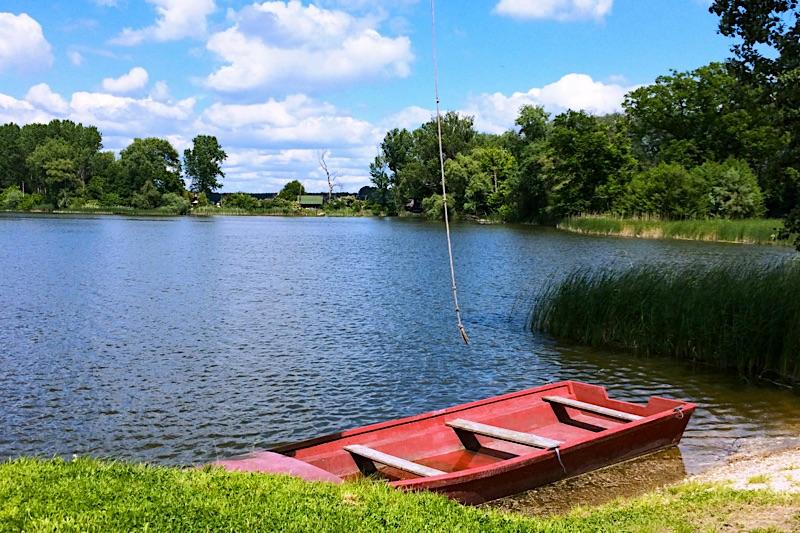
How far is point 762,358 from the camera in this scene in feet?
46.5

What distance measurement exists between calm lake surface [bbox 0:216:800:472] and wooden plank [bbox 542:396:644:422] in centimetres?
91

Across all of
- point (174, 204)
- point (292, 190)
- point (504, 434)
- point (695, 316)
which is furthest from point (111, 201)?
point (504, 434)

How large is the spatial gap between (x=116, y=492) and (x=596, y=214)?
219ft

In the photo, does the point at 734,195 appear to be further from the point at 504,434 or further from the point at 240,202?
the point at 240,202

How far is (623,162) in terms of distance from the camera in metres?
72.6

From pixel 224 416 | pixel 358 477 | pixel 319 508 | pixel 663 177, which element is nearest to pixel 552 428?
pixel 358 477

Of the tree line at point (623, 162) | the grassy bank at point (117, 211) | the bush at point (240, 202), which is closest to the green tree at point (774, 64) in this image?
the tree line at point (623, 162)

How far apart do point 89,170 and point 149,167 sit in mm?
19536

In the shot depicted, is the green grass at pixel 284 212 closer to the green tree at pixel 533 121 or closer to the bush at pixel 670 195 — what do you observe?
the green tree at pixel 533 121

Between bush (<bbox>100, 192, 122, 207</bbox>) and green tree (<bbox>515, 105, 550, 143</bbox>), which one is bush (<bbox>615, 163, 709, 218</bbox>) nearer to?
green tree (<bbox>515, 105, 550, 143</bbox>)

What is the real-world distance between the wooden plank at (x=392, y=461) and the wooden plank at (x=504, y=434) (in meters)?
1.19

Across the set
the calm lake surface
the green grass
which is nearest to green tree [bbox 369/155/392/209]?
the green grass

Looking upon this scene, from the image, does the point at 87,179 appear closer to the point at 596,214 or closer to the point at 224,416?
the point at 596,214

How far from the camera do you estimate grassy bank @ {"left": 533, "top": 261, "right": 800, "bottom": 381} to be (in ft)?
45.7
